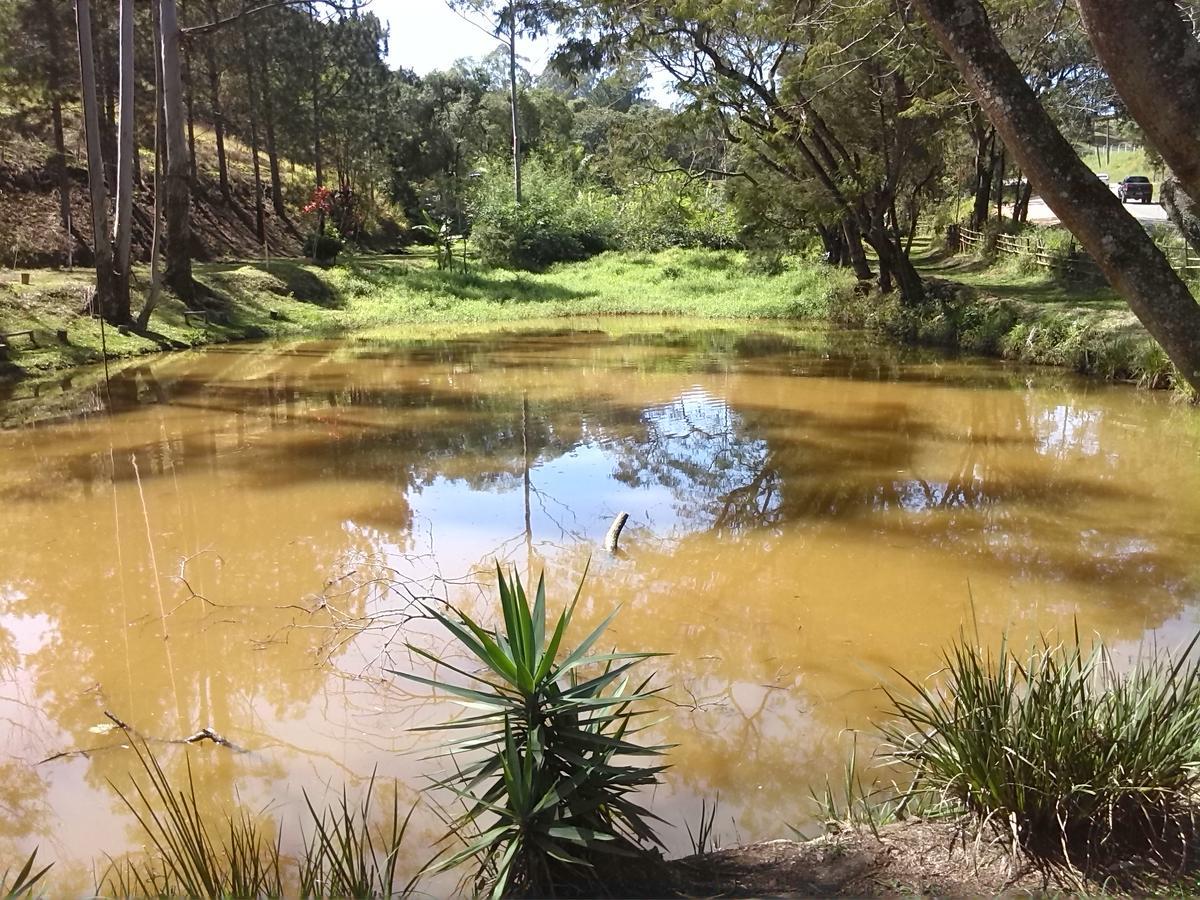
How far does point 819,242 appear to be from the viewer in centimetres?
2700

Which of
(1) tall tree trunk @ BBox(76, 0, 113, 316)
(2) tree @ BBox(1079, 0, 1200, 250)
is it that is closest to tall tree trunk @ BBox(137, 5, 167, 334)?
(1) tall tree trunk @ BBox(76, 0, 113, 316)

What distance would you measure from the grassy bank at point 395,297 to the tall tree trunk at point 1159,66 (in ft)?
45.2

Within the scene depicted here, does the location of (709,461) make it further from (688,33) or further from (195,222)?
(195,222)

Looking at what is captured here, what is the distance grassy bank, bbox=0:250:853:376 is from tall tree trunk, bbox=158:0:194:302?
566 mm

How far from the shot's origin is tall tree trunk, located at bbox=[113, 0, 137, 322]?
13633 mm

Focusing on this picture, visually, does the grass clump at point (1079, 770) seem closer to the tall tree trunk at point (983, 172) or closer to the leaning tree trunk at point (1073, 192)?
the leaning tree trunk at point (1073, 192)

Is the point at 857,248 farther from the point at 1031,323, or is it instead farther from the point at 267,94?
the point at 267,94

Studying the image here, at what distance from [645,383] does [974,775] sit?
1043 centimetres

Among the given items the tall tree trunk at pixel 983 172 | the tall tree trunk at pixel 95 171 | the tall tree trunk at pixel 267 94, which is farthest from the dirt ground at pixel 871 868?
the tall tree trunk at pixel 267 94

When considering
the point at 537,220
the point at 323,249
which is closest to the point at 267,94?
the point at 323,249

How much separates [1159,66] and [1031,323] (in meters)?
12.8

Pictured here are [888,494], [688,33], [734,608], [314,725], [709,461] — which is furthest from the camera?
[688,33]

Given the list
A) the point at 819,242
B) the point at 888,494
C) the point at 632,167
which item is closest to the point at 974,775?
the point at 888,494

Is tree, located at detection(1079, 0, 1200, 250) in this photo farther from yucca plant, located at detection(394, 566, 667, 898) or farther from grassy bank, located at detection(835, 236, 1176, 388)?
grassy bank, located at detection(835, 236, 1176, 388)
